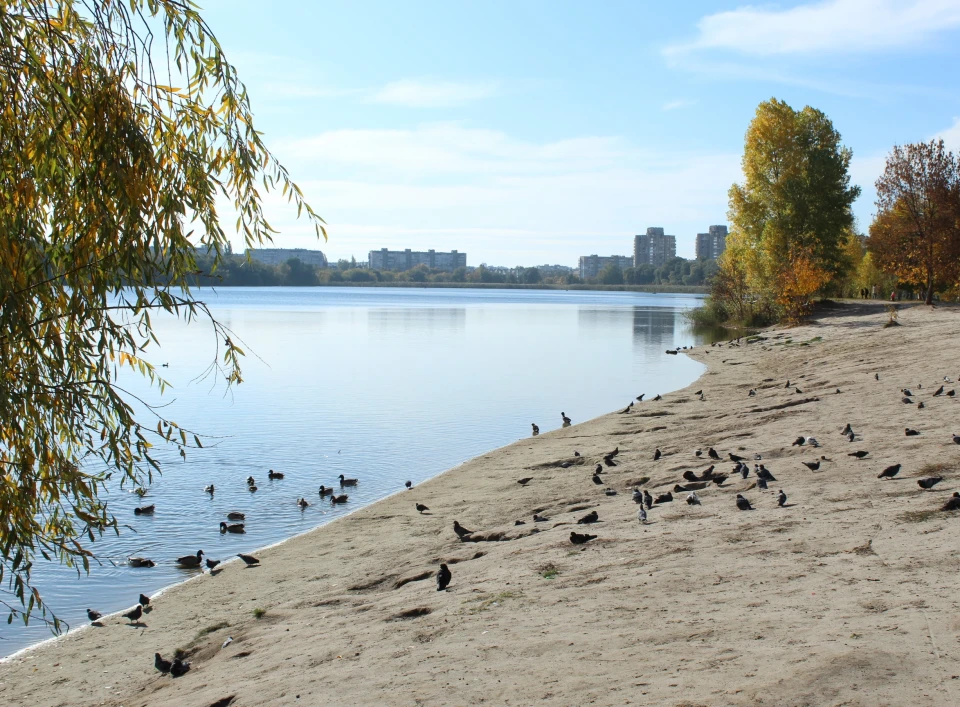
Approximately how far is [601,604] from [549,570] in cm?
120

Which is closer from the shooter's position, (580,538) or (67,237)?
(67,237)

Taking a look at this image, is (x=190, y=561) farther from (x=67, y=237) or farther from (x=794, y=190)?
(x=794, y=190)

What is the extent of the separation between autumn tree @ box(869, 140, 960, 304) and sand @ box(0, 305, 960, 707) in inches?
1352

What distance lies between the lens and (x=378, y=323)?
66188 mm

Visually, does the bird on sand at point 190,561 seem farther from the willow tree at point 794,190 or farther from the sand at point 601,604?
the willow tree at point 794,190

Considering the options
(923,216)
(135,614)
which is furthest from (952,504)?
(923,216)

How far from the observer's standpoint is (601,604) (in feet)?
20.0

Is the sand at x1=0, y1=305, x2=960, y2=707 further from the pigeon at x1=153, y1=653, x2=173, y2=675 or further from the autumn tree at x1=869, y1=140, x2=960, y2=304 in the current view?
the autumn tree at x1=869, y1=140, x2=960, y2=304

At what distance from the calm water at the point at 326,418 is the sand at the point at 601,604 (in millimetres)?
1336

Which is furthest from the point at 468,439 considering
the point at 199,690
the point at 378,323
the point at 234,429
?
the point at 378,323

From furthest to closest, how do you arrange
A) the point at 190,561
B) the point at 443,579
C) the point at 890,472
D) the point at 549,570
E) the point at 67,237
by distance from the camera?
the point at 190,561 < the point at 890,472 < the point at 443,579 < the point at 549,570 < the point at 67,237

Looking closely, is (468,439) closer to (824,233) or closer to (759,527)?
(759,527)

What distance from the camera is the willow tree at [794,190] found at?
48.6 metres

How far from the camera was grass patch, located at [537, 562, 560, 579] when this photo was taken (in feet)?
23.3
